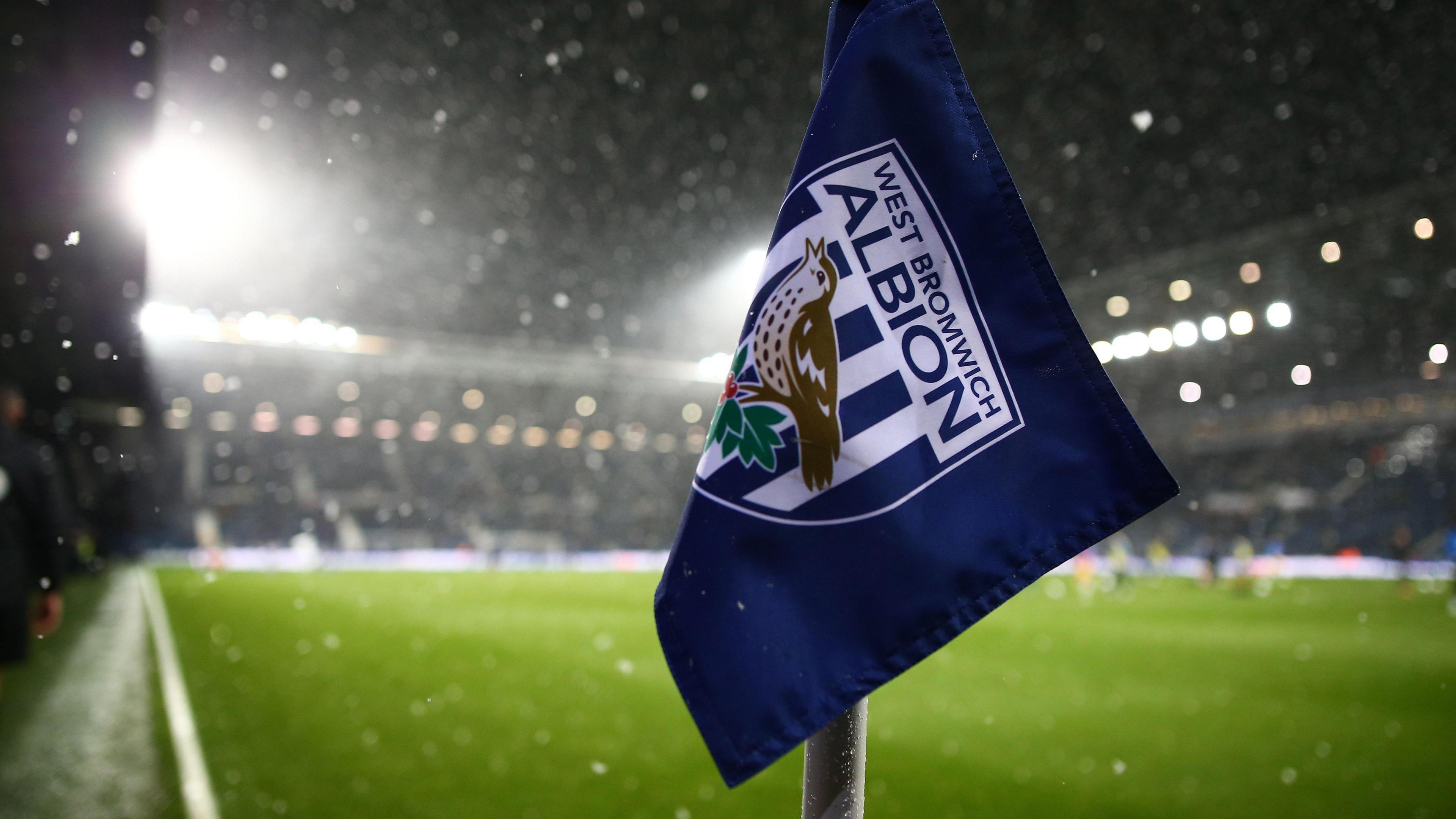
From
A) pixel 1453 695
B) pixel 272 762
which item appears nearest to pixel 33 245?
pixel 272 762

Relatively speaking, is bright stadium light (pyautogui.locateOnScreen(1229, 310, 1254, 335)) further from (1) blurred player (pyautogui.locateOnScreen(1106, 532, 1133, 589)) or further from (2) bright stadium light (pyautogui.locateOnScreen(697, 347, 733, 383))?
(2) bright stadium light (pyautogui.locateOnScreen(697, 347, 733, 383))

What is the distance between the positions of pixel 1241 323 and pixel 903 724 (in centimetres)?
1258

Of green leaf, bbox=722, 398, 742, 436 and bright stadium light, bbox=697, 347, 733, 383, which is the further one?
bright stadium light, bbox=697, 347, 733, 383

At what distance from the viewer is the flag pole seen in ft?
2.28

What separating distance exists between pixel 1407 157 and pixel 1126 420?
366 inches

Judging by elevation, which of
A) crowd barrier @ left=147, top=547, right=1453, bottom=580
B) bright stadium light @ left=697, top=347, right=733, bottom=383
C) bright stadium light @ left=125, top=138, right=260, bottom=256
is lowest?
crowd barrier @ left=147, top=547, right=1453, bottom=580

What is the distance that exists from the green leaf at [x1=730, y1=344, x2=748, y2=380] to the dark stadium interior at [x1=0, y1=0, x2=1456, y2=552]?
153 cm

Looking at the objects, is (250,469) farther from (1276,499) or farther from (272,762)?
(1276,499)

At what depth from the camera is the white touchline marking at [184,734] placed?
2607 mm

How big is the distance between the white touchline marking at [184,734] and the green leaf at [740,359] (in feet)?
9.52

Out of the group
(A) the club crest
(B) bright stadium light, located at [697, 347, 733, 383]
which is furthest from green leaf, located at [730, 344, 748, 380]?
(B) bright stadium light, located at [697, 347, 733, 383]

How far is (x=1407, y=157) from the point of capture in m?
7.01

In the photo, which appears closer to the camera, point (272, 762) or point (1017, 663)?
point (272, 762)

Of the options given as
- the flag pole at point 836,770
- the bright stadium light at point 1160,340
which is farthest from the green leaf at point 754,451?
the bright stadium light at point 1160,340
